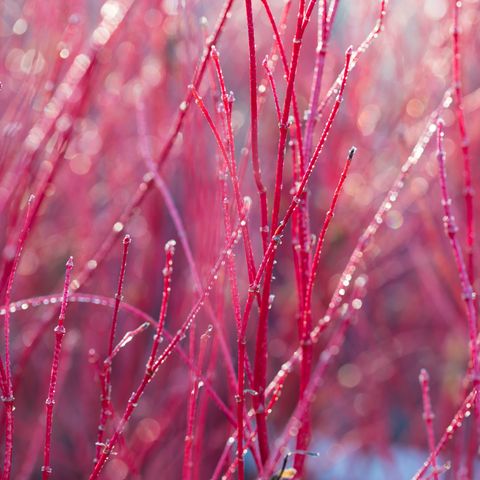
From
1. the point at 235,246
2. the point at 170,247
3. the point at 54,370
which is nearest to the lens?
the point at 54,370

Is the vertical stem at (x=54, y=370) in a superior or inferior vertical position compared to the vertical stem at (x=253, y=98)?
inferior

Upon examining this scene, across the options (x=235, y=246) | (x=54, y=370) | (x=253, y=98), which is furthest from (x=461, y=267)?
(x=235, y=246)

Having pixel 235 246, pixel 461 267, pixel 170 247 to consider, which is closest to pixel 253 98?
pixel 170 247

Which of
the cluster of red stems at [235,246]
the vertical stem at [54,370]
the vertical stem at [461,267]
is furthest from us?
the cluster of red stems at [235,246]

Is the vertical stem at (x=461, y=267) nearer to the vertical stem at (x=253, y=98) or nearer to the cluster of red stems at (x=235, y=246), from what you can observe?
the vertical stem at (x=253, y=98)

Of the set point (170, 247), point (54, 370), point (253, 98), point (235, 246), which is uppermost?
point (235, 246)

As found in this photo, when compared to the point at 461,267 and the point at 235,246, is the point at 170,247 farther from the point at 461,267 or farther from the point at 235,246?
the point at 235,246

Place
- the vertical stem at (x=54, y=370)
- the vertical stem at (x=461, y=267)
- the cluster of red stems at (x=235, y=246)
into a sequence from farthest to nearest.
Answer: the cluster of red stems at (x=235, y=246)
the vertical stem at (x=461, y=267)
the vertical stem at (x=54, y=370)

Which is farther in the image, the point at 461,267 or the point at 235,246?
the point at 235,246

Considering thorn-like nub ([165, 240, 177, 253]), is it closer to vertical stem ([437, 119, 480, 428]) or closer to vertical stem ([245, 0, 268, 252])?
vertical stem ([245, 0, 268, 252])

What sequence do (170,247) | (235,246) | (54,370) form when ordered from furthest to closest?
(235,246) < (170,247) < (54,370)

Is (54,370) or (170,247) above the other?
(170,247)

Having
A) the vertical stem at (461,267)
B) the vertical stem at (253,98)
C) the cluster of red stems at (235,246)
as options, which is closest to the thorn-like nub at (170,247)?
the vertical stem at (253,98)

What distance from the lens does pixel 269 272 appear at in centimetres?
89
